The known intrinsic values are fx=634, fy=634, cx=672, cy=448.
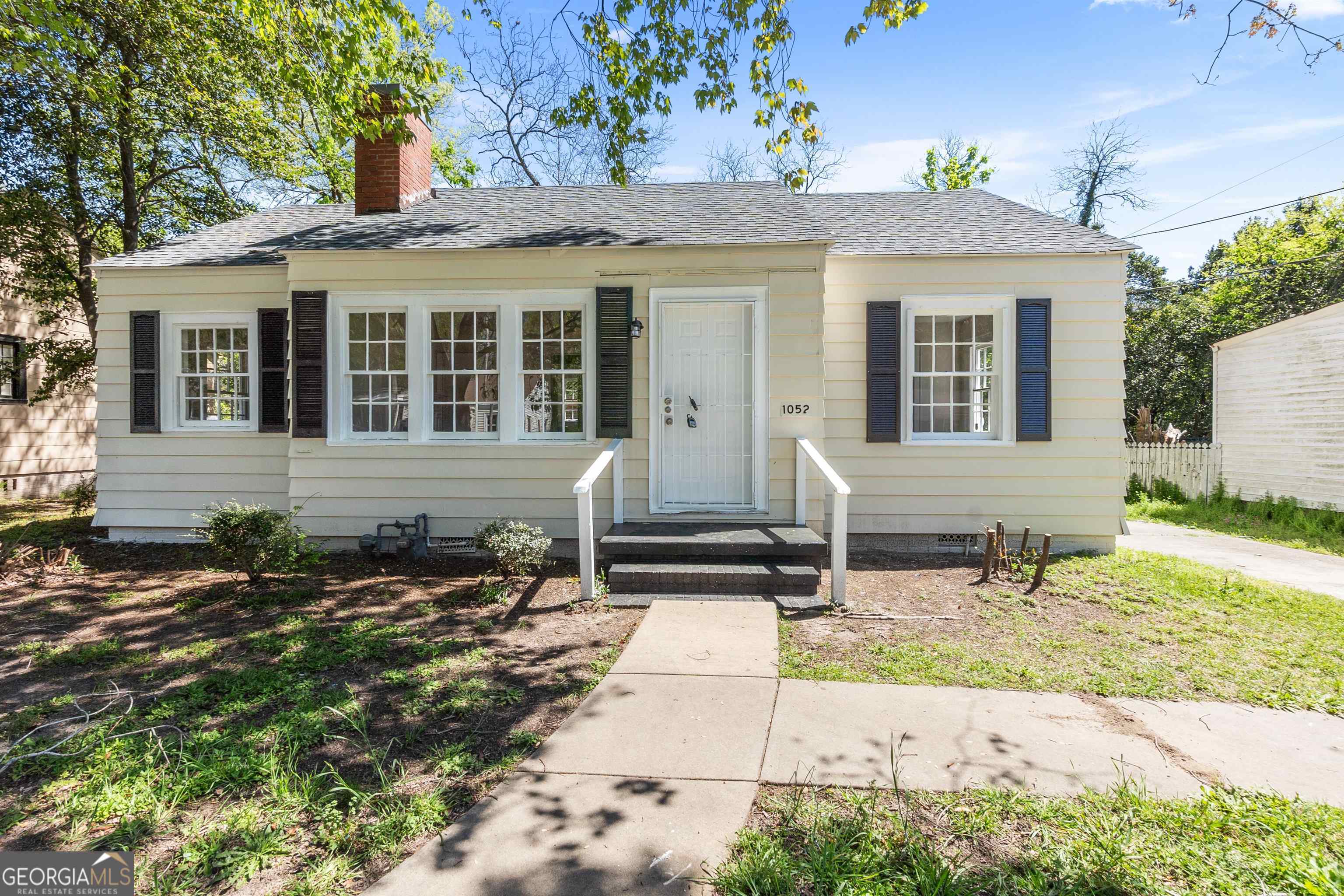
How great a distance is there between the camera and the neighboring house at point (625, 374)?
21.5 ft

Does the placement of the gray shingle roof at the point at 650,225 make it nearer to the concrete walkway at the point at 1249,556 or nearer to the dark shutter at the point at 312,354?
the dark shutter at the point at 312,354

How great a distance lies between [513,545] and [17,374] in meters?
13.5

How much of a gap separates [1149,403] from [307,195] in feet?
81.7

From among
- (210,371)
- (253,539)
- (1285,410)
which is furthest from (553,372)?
(1285,410)

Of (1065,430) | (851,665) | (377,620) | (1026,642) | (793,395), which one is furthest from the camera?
(1065,430)

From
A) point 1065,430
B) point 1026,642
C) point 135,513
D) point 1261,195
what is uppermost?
point 1261,195

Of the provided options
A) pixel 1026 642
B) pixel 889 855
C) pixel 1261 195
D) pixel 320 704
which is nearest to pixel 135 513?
pixel 320 704

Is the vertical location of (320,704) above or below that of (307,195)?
below

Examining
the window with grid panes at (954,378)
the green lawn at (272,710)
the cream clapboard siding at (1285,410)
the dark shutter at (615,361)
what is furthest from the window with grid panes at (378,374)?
the cream clapboard siding at (1285,410)

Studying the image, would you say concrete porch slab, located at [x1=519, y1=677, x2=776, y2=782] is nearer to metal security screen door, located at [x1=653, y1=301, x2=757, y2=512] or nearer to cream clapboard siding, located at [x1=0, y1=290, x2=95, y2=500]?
metal security screen door, located at [x1=653, y1=301, x2=757, y2=512]

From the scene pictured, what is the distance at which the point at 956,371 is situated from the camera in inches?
285

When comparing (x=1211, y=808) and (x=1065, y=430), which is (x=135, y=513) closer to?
(x=1211, y=808)

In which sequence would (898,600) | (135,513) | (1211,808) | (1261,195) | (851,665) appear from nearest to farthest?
(1211,808) → (851,665) → (898,600) → (135,513) → (1261,195)

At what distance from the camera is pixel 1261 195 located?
14531 mm
